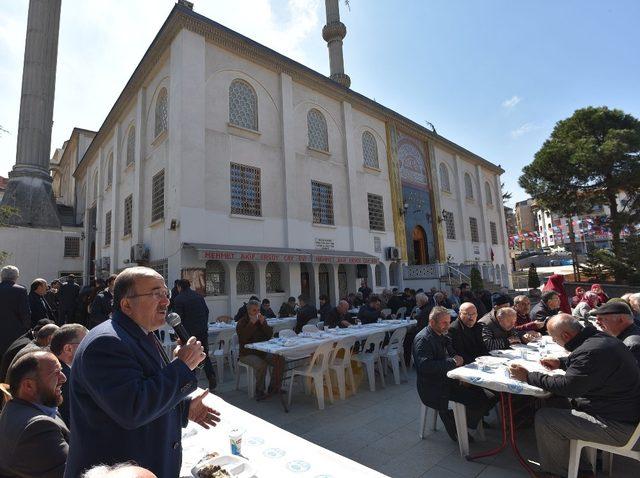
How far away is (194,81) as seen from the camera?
12.0 metres

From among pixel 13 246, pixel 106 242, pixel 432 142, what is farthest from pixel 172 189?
pixel 432 142

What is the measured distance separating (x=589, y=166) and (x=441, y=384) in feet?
73.8

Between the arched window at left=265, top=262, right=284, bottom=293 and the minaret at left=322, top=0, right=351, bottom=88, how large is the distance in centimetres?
1458

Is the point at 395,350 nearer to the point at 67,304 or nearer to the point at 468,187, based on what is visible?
the point at 67,304

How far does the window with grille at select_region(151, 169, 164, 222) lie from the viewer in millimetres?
13039

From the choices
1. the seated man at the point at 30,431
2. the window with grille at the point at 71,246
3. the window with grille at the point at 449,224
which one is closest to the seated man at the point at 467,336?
the seated man at the point at 30,431

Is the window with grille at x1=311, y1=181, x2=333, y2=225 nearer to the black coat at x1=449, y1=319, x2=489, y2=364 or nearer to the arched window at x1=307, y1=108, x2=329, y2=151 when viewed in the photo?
the arched window at x1=307, y1=108, x2=329, y2=151

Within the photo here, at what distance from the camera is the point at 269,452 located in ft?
7.06

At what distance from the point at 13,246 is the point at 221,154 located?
579 inches

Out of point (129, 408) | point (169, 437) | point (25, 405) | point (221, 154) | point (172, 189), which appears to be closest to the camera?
point (129, 408)

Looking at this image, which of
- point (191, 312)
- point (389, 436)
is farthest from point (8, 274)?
point (389, 436)

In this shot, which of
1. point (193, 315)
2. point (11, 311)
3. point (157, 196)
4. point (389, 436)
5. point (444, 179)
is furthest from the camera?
point (444, 179)

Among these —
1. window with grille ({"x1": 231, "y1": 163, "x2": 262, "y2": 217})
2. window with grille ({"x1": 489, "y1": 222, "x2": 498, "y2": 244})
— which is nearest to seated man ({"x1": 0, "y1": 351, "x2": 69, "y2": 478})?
window with grille ({"x1": 231, "y1": 163, "x2": 262, "y2": 217})

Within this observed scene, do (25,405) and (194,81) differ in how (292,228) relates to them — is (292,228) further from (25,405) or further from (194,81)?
(25,405)
